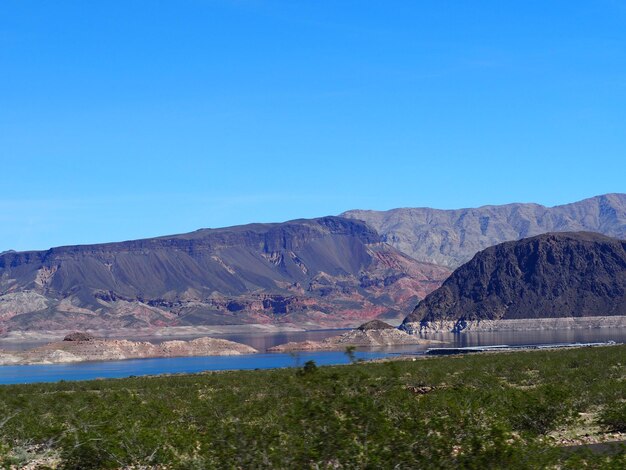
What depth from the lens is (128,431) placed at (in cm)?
3128

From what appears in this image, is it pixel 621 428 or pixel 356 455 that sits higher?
pixel 356 455

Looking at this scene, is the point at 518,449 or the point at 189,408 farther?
the point at 189,408

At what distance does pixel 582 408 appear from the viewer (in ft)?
175

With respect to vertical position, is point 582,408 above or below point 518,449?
below

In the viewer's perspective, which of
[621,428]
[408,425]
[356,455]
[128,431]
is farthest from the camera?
[621,428]

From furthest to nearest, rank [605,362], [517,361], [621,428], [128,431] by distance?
1. [517,361]
2. [605,362]
3. [621,428]
4. [128,431]

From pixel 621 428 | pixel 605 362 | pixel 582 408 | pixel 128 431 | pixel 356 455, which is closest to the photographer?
pixel 356 455

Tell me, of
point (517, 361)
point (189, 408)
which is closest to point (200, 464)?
point (189, 408)

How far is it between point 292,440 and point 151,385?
7178 cm

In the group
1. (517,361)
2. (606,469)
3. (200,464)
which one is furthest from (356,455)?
(517,361)

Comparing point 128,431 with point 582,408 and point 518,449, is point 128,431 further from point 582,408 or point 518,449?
point 582,408

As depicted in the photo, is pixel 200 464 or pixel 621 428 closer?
pixel 200 464

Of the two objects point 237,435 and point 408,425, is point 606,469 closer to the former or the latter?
point 408,425

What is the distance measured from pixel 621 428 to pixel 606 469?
25.1 meters
